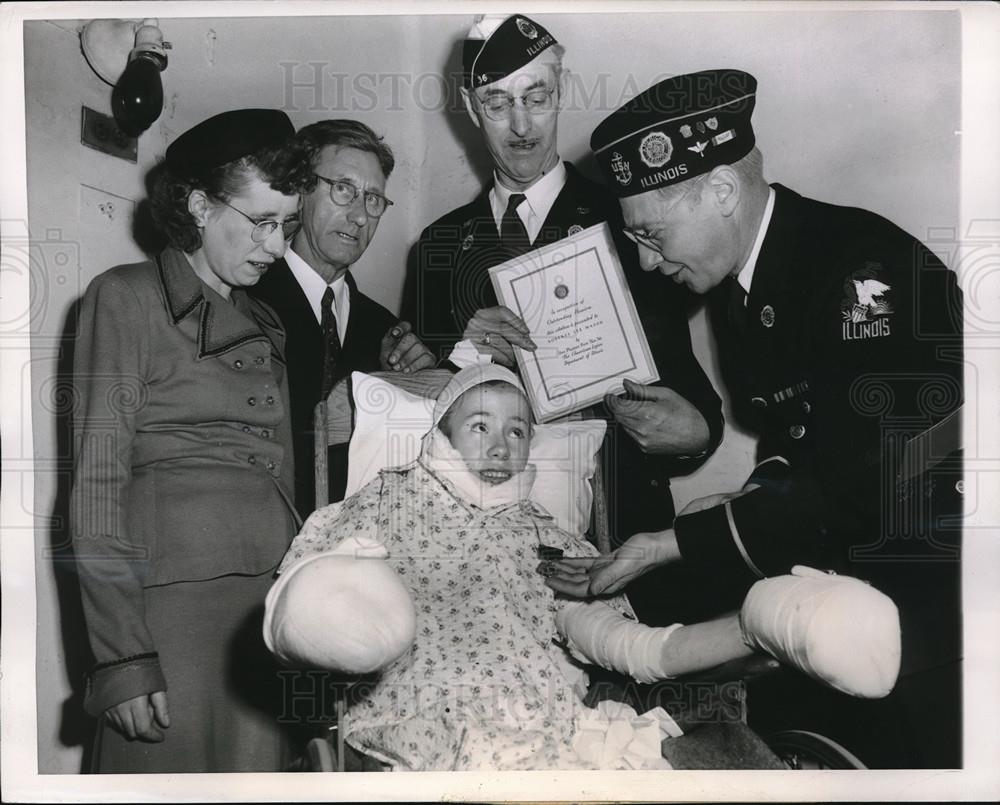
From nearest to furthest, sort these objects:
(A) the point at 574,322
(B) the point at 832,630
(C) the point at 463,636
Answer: (B) the point at 832,630
(C) the point at 463,636
(A) the point at 574,322

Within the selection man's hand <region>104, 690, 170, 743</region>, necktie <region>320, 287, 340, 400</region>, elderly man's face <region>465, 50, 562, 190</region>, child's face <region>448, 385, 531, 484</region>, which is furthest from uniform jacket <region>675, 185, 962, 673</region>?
man's hand <region>104, 690, 170, 743</region>

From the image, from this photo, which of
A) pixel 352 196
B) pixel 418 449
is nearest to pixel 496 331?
pixel 418 449

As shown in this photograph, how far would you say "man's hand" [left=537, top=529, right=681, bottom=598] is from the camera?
73.4 inches

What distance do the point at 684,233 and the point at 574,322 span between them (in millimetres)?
248

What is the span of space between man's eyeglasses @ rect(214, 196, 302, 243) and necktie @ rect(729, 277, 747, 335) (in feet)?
2.57

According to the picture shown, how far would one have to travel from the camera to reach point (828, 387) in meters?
1.86

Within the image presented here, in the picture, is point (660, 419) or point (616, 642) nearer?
point (616, 642)

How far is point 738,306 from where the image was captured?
6.26ft

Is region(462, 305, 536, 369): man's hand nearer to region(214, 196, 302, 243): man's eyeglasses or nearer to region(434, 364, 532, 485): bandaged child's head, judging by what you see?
region(434, 364, 532, 485): bandaged child's head

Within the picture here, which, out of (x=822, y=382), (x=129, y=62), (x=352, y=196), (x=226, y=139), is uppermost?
(x=129, y=62)

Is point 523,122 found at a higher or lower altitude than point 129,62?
lower

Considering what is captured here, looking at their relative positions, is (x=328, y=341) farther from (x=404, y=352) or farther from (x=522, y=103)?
(x=522, y=103)

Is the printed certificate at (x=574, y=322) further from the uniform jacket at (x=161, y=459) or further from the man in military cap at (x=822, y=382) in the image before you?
the uniform jacket at (x=161, y=459)

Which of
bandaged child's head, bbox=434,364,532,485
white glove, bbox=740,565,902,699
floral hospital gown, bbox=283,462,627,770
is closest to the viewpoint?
white glove, bbox=740,565,902,699
